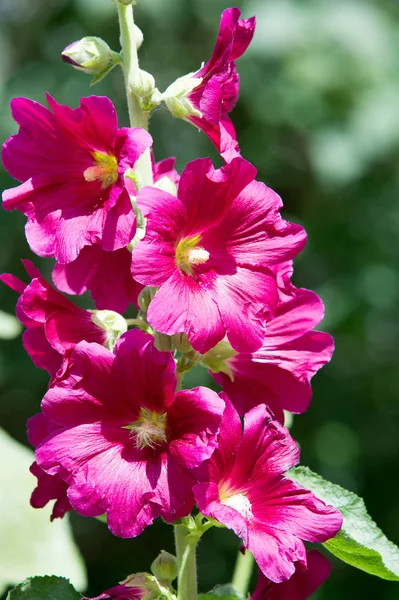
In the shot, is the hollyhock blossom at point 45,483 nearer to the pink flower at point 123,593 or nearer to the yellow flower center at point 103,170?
the pink flower at point 123,593

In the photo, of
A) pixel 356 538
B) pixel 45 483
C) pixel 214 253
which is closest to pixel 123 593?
pixel 45 483

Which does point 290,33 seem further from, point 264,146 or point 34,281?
point 34,281

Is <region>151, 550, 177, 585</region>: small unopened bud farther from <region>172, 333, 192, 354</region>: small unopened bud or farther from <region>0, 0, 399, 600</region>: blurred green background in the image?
<region>0, 0, 399, 600</region>: blurred green background

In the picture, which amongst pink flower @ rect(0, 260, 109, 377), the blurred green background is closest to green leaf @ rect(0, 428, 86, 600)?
pink flower @ rect(0, 260, 109, 377)

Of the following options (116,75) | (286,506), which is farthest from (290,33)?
(286,506)

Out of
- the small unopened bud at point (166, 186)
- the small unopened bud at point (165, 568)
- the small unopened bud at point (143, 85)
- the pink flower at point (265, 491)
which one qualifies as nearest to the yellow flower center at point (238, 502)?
the pink flower at point (265, 491)

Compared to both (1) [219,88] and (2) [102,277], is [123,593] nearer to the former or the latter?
(2) [102,277]
